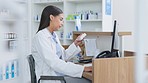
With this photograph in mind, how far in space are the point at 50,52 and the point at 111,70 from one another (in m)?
0.55

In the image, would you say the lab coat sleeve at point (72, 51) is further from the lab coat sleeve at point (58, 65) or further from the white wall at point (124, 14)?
the white wall at point (124, 14)

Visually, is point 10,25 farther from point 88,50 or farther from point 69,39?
point 69,39

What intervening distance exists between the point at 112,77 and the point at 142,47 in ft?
4.14

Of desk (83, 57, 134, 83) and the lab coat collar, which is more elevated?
the lab coat collar

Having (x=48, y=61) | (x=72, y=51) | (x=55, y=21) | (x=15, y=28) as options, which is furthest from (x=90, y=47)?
(x=15, y=28)

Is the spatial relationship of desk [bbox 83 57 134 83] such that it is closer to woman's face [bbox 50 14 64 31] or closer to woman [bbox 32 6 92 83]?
woman [bbox 32 6 92 83]

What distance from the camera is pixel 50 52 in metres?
2.03

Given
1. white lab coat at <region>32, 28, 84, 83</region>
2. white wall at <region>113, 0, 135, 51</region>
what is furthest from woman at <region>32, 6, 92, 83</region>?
white wall at <region>113, 0, 135, 51</region>

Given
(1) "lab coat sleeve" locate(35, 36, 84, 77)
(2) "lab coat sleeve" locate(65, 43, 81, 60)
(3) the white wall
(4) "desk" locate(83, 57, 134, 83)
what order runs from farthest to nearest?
(3) the white wall
(2) "lab coat sleeve" locate(65, 43, 81, 60)
(1) "lab coat sleeve" locate(35, 36, 84, 77)
(4) "desk" locate(83, 57, 134, 83)

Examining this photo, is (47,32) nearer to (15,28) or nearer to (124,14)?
(15,28)

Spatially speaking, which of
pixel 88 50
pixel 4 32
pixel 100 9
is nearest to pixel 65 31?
pixel 100 9

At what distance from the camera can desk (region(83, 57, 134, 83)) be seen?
69.5 inches

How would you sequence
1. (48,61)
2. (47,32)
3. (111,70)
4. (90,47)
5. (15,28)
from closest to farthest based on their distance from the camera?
(15,28) → (111,70) → (48,61) → (47,32) → (90,47)

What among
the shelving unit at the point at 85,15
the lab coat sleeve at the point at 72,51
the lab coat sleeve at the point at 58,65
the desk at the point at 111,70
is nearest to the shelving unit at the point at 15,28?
the desk at the point at 111,70
